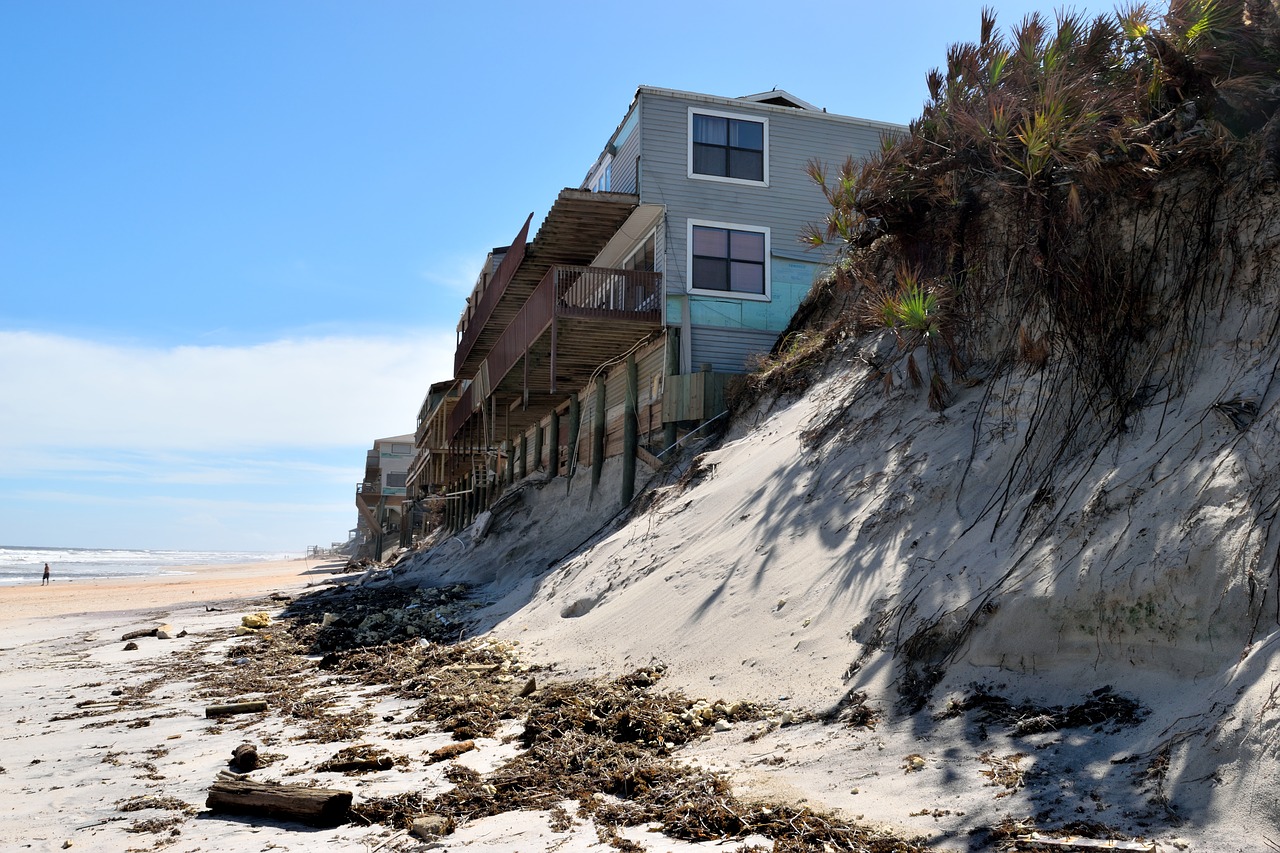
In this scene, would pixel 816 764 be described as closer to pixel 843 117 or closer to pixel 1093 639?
pixel 1093 639

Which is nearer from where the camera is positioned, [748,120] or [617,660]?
[617,660]

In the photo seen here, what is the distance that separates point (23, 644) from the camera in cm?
1694

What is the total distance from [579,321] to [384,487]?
53.4 metres

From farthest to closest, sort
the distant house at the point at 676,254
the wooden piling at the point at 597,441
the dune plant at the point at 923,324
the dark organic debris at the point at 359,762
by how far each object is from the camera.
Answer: the wooden piling at the point at 597,441 → the distant house at the point at 676,254 → the dune plant at the point at 923,324 → the dark organic debris at the point at 359,762

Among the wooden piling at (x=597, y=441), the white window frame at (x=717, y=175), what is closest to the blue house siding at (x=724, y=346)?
the white window frame at (x=717, y=175)

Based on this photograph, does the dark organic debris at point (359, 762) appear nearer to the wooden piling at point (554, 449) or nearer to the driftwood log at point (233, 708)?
the driftwood log at point (233, 708)

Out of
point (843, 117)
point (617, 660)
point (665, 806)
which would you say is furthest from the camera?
point (843, 117)

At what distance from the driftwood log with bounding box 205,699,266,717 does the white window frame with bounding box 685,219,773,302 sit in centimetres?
1210

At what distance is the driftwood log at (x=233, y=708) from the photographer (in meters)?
8.39

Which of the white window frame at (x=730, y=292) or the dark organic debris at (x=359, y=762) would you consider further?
the white window frame at (x=730, y=292)

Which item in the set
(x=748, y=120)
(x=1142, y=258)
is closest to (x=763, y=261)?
(x=748, y=120)

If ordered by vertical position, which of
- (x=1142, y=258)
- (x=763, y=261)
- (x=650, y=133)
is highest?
(x=650, y=133)

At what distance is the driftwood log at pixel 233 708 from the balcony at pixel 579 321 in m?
10.5

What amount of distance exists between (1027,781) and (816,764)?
3.83 feet
